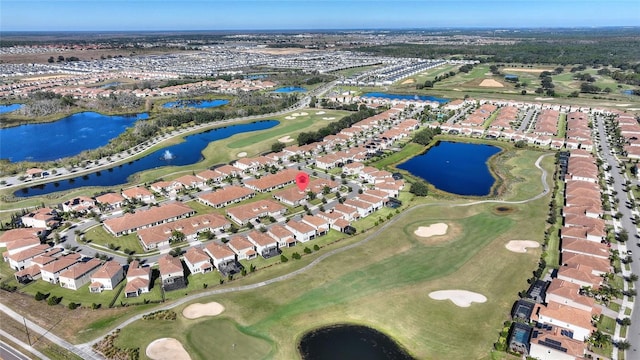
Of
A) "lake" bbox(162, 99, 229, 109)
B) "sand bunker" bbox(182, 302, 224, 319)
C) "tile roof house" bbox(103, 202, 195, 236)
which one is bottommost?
"sand bunker" bbox(182, 302, 224, 319)

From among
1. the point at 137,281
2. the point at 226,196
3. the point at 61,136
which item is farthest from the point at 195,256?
the point at 61,136

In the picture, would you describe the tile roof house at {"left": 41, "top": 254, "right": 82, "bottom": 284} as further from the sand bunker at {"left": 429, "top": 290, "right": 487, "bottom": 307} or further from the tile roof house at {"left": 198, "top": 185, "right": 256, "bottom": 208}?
the sand bunker at {"left": 429, "top": 290, "right": 487, "bottom": 307}

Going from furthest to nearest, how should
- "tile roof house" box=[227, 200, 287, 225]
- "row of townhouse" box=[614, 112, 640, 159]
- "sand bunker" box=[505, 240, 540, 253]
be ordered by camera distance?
"row of townhouse" box=[614, 112, 640, 159] < "tile roof house" box=[227, 200, 287, 225] < "sand bunker" box=[505, 240, 540, 253]

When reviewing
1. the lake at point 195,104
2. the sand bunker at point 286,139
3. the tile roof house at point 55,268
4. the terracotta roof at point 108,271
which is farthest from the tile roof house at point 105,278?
the lake at point 195,104

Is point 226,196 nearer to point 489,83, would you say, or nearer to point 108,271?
point 108,271

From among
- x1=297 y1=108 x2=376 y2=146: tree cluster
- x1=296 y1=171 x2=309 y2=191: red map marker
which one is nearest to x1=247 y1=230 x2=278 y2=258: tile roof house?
x1=296 y1=171 x2=309 y2=191: red map marker

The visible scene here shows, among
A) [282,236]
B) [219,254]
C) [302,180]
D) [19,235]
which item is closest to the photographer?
[219,254]

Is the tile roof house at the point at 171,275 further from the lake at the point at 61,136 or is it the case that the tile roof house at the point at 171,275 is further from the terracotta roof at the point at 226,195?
the lake at the point at 61,136
